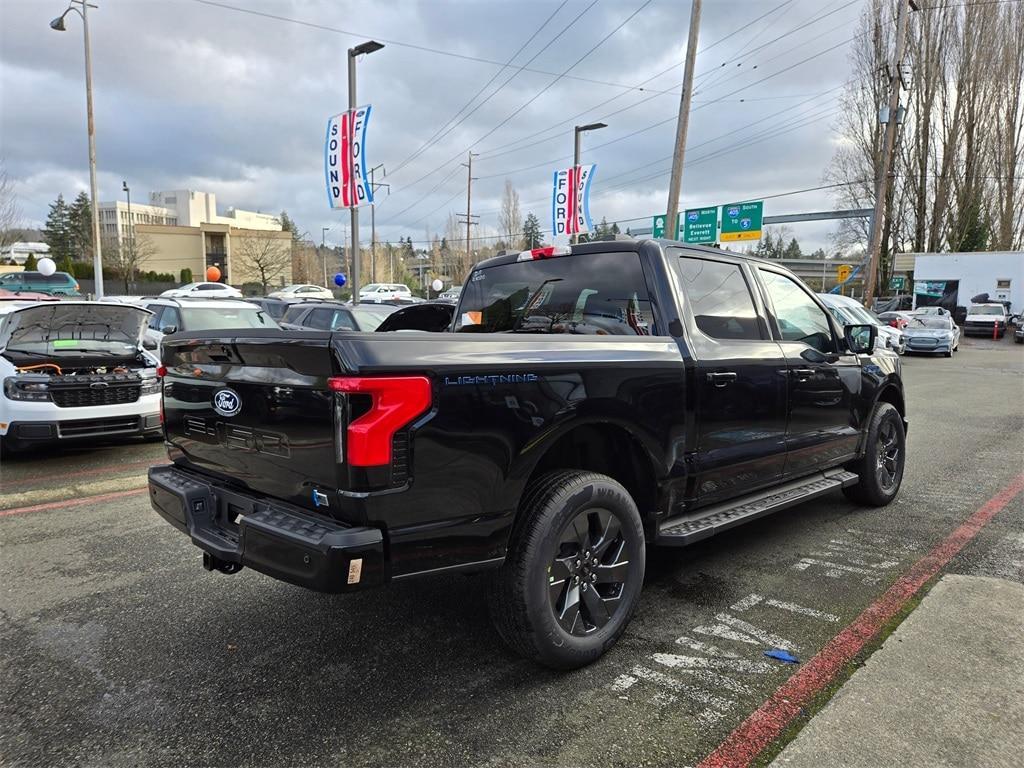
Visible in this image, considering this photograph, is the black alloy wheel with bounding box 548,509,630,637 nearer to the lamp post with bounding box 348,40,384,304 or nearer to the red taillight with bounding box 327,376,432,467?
the red taillight with bounding box 327,376,432,467

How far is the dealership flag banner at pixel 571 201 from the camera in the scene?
21.0m

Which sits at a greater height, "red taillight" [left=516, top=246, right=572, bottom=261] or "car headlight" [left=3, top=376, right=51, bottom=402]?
"red taillight" [left=516, top=246, right=572, bottom=261]

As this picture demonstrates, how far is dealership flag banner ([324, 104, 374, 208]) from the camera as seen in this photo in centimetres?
1380

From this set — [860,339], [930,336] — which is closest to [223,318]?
[860,339]

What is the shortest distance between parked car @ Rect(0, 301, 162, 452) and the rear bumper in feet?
13.7

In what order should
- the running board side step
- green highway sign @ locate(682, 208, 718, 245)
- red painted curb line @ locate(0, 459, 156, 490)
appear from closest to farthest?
the running board side step < red painted curb line @ locate(0, 459, 156, 490) < green highway sign @ locate(682, 208, 718, 245)

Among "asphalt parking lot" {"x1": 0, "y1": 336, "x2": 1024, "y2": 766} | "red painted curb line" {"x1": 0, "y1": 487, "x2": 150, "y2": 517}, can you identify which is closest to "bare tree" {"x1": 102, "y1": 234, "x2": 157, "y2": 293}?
"red painted curb line" {"x1": 0, "y1": 487, "x2": 150, "y2": 517}

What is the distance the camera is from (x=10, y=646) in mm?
3047

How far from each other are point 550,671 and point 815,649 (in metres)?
1.25

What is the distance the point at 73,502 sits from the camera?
208 inches

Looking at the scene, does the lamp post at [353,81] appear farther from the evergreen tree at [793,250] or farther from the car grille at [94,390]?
the evergreen tree at [793,250]

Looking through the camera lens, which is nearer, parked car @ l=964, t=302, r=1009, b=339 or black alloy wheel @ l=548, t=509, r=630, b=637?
black alloy wheel @ l=548, t=509, r=630, b=637

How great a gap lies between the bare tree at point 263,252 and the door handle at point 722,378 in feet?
231

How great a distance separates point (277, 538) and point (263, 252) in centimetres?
7432
